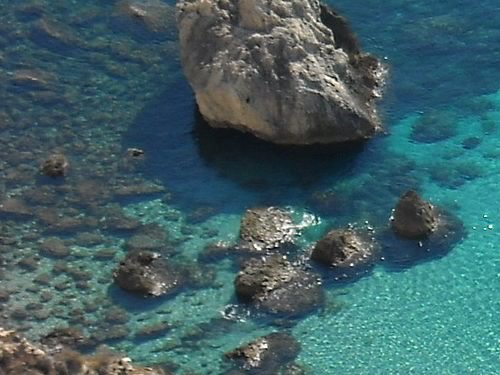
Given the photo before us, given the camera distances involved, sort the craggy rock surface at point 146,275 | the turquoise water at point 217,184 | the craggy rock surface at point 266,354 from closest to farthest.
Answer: the craggy rock surface at point 266,354
the turquoise water at point 217,184
the craggy rock surface at point 146,275

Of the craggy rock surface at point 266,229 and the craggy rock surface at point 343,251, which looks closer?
the craggy rock surface at point 343,251

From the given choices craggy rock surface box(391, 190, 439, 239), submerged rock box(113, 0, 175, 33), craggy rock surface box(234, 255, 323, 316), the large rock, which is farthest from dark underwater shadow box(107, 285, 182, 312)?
submerged rock box(113, 0, 175, 33)

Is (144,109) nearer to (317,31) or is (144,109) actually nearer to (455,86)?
(317,31)

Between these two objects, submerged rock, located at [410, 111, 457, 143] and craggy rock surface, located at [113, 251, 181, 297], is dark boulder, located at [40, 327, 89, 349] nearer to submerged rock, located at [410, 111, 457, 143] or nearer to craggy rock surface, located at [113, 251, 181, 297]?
craggy rock surface, located at [113, 251, 181, 297]

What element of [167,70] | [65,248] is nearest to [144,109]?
[167,70]

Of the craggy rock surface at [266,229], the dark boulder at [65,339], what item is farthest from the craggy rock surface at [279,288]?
the dark boulder at [65,339]

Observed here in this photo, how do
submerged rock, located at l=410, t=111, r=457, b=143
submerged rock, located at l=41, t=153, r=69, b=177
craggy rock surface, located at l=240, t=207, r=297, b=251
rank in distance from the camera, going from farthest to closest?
submerged rock, located at l=410, t=111, r=457, b=143 < submerged rock, located at l=41, t=153, r=69, b=177 < craggy rock surface, located at l=240, t=207, r=297, b=251

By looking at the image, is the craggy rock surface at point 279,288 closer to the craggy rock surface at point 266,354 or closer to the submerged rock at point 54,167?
the craggy rock surface at point 266,354
